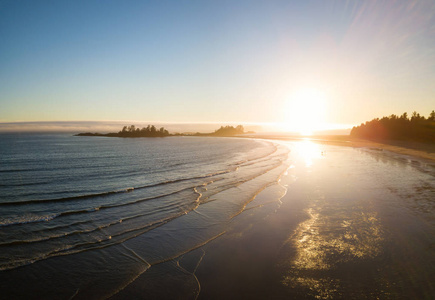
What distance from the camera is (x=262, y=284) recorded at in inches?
272

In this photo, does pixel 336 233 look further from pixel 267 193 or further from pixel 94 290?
pixel 94 290

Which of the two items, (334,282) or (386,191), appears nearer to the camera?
(334,282)

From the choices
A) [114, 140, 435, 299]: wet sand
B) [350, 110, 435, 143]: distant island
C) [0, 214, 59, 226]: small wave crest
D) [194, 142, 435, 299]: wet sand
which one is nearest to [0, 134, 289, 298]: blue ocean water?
[0, 214, 59, 226]: small wave crest

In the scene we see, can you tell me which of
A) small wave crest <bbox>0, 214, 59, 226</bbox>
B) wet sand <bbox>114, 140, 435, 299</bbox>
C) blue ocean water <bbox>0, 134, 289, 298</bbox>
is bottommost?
small wave crest <bbox>0, 214, 59, 226</bbox>

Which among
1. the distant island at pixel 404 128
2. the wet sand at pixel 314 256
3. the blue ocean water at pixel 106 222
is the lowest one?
the blue ocean water at pixel 106 222

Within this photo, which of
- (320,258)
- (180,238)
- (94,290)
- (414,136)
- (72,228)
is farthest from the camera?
(414,136)

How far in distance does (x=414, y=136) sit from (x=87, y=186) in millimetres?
84068

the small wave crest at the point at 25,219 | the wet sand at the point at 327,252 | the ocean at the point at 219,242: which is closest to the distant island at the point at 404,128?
the ocean at the point at 219,242

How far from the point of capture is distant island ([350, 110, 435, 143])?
203 feet

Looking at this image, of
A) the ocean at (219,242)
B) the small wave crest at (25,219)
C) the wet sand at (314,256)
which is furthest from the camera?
the small wave crest at (25,219)

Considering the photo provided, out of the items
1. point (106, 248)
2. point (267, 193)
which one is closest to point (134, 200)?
point (106, 248)

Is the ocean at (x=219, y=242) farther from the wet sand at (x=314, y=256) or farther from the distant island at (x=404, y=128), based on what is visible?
the distant island at (x=404, y=128)

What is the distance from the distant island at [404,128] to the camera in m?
61.8

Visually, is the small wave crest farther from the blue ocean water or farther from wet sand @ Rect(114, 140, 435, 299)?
wet sand @ Rect(114, 140, 435, 299)
